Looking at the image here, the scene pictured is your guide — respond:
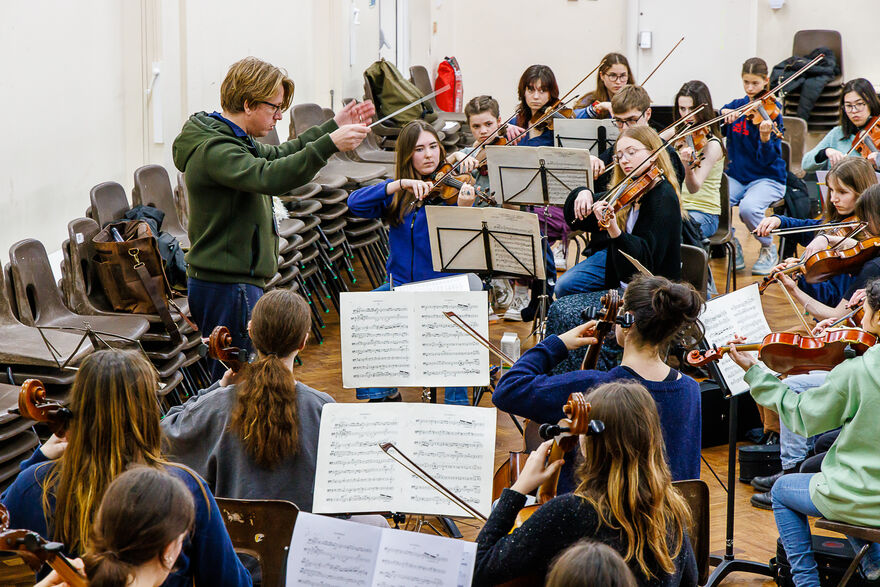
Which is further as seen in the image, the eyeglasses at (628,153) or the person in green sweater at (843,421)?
the eyeglasses at (628,153)

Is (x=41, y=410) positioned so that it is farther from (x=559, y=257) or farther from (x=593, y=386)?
(x=559, y=257)

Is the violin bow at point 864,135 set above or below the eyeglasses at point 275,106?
above

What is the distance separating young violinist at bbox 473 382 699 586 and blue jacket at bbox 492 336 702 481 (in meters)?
0.50

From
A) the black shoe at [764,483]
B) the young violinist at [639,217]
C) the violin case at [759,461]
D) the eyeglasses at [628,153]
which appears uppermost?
the eyeglasses at [628,153]

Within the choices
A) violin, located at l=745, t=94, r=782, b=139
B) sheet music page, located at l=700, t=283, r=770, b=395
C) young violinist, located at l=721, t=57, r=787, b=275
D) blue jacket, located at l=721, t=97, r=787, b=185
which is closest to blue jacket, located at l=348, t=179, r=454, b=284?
sheet music page, located at l=700, t=283, r=770, b=395

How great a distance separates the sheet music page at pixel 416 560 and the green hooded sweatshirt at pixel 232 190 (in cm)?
149

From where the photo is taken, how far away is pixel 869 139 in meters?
6.00

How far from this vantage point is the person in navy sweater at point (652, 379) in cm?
252

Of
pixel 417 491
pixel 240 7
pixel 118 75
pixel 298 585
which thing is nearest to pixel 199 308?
pixel 417 491

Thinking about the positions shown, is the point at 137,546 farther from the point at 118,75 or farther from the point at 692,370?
the point at 118,75

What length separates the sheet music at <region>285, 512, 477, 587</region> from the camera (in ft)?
6.45

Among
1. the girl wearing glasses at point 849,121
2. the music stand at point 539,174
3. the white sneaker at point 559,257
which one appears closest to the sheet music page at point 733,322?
the music stand at point 539,174

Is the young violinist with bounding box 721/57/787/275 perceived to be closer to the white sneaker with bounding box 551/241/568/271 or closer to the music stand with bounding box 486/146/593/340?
the white sneaker with bounding box 551/241/568/271

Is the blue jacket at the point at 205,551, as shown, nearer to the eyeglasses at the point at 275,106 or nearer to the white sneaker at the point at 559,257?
the eyeglasses at the point at 275,106
